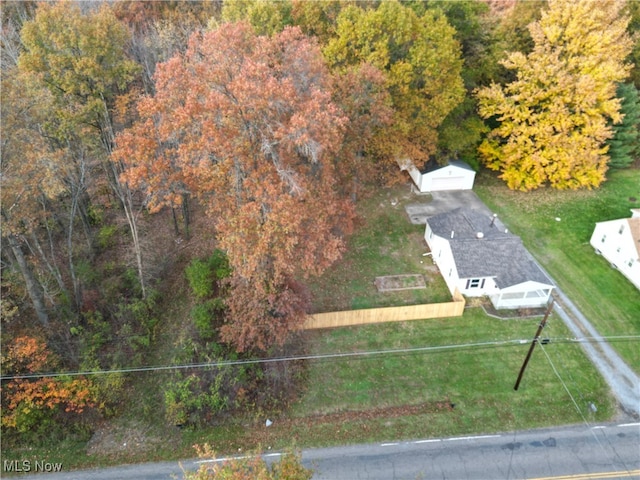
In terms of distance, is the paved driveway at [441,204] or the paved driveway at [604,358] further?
the paved driveway at [441,204]

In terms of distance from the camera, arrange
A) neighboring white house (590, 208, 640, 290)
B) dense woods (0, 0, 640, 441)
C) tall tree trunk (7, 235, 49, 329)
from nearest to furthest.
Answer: dense woods (0, 0, 640, 441), tall tree trunk (7, 235, 49, 329), neighboring white house (590, 208, 640, 290)

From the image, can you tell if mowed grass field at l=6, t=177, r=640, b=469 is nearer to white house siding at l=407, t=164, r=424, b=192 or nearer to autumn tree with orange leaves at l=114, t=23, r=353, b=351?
autumn tree with orange leaves at l=114, t=23, r=353, b=351

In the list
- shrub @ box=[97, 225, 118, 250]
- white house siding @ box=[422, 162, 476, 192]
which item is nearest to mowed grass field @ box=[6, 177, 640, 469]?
white house siding @ box=[422, 162, 476, 192]

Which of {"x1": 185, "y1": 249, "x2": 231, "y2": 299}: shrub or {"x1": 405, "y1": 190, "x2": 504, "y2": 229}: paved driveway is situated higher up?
{"x1": 185, "y1": 249, "x2": 231, "y2": 299}: shrub

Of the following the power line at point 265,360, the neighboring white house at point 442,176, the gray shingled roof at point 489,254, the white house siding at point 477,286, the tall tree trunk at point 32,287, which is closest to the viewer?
the power line at point 265,360

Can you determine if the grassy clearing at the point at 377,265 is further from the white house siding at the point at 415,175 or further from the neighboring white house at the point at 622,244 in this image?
the neighboring white house at the point at 622,244

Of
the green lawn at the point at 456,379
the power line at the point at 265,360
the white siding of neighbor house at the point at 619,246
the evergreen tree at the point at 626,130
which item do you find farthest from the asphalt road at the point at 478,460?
the evergreen tree at the point at 626,130

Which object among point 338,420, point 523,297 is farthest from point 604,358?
point 338,420
